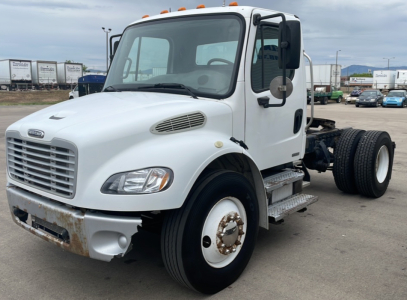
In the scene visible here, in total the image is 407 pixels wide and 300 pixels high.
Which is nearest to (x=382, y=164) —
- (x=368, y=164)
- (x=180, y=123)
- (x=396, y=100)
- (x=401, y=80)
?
(x=368, y=164)

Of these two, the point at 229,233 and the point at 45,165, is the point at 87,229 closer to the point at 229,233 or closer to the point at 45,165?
the point at 45,165

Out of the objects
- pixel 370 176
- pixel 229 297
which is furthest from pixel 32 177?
pixel 370 176

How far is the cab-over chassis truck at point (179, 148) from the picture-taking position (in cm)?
312

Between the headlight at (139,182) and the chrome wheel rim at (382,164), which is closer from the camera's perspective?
the headlight at (139,182)

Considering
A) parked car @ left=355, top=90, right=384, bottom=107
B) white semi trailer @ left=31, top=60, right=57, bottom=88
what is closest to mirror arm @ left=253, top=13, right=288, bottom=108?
parked car @ left=355, top=90, right=384, bottom=107

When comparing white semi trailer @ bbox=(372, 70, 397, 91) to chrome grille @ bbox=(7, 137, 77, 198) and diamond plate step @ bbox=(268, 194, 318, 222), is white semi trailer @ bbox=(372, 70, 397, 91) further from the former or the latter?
chrome grille @ bbox=(7, 137, 77, 198)

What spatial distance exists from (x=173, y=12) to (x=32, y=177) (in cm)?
230

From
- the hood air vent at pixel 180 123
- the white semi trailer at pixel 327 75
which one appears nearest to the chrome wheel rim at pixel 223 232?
the hood air vent at pixel 180 123

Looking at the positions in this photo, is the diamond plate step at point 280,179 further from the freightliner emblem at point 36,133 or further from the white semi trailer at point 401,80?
the white semi trailer at point 401,80

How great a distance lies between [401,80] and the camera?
54562 millimetres

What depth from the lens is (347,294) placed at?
141 inches

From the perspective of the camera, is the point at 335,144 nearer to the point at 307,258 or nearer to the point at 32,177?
the point at 307,258

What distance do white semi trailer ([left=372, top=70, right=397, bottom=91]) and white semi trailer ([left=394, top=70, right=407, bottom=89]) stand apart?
2.58ft

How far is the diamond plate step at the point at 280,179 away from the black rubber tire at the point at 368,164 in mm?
1748
